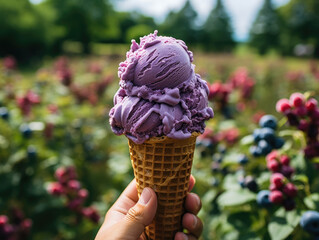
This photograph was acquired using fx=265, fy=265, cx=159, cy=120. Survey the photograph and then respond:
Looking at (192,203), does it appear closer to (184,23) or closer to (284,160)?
(284,160)

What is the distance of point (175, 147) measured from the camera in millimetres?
1417

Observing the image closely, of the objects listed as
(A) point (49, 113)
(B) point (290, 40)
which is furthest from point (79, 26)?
(A) point (49, 113)

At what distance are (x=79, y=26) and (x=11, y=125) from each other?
27.2m

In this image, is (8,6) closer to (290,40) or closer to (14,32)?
(14,32)

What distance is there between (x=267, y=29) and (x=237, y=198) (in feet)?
121

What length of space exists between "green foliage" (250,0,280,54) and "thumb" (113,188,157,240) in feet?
120

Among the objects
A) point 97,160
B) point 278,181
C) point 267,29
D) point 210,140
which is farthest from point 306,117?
point 267,29

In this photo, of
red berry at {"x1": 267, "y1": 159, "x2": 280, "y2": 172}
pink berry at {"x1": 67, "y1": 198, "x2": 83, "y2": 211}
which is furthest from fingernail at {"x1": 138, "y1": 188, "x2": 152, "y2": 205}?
pink berry at {"x1": 67, "y1": 198, "x2": 83, "y2": 211}

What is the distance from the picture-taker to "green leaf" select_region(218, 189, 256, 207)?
174cm

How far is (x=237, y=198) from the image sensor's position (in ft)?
5.87

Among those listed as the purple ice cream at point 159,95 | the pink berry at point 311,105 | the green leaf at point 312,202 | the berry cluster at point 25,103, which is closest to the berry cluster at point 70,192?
the berry cluster at point 25,103

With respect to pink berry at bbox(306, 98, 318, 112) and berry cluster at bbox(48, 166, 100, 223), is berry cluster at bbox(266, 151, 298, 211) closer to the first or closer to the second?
pink berry at bbox(306, 98, 318, 112)

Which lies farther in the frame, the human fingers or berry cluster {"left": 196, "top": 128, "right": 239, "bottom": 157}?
berry cluster {"left": 196, "top": 128, "right": 239, "bottom": 157}

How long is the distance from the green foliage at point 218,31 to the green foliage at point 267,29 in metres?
3.61
